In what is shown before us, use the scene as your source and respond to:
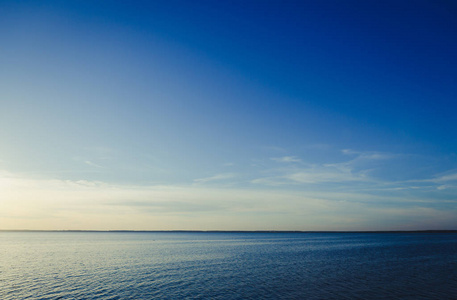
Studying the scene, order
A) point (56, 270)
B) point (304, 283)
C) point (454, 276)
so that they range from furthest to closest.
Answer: point (56, 270) → point (454, 276) → point (304, 283)

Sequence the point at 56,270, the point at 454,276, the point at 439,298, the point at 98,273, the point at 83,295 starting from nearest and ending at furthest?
the point at 439,298
the point at 83,295
the point at 454,276
the point at 98,273
the point at 56,270

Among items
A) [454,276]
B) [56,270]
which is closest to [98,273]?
[56,270]

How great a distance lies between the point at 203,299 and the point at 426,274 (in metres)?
40.0

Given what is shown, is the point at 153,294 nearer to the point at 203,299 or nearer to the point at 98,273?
the point at 203,299

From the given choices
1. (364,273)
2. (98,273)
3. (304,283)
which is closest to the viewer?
(304,283)

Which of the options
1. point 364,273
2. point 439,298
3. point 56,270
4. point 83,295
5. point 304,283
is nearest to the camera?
point 439,298

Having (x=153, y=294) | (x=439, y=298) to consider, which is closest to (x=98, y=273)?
(x=153, y=294)

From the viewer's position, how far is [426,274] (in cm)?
4906

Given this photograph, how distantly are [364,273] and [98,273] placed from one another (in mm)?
48932

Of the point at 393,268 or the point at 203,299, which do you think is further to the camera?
the point at 393,268

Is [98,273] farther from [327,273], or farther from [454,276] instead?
[454,276]

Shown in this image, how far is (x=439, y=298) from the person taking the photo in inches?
1326

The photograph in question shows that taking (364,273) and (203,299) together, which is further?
(364,273)

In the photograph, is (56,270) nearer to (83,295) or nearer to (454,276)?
(83,295)
